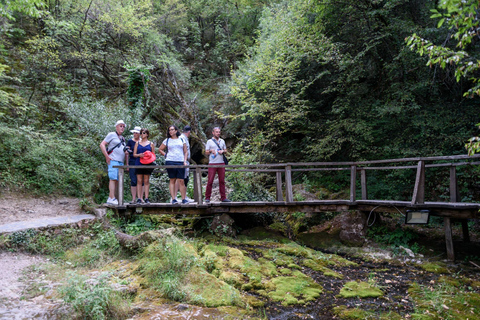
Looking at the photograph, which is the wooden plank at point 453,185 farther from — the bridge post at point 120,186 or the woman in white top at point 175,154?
the bridge post at point 120,186

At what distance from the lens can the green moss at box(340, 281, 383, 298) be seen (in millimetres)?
5234

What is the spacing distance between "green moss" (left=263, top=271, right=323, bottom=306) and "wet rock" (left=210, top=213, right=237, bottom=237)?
266 centimetres

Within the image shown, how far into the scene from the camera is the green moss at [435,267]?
6531mm

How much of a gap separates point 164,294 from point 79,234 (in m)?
3.36

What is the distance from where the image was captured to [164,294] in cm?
446

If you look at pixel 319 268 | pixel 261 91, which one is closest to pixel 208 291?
pixel 319 268

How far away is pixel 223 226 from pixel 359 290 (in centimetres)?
383

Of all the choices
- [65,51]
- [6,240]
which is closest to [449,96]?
[6,240]

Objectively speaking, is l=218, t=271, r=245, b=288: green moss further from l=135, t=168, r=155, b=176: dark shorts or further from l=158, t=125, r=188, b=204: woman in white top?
l=135, t=168, r=155, b=176: dark shorts

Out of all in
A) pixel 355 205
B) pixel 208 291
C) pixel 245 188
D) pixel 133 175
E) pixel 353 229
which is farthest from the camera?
pixel 245 188

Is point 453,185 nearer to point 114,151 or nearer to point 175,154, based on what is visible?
point 175,154

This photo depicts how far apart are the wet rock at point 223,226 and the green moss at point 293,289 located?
2662mm

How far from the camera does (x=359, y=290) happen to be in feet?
17.8

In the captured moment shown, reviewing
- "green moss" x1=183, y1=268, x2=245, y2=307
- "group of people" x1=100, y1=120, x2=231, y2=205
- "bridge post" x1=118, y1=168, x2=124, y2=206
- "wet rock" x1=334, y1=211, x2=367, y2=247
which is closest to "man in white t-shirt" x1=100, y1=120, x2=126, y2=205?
"group of people" x1=100, y1=120, x2=231, y2=205
